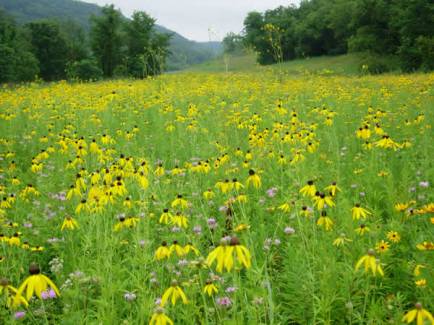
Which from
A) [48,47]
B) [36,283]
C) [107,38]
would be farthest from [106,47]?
[36,283]

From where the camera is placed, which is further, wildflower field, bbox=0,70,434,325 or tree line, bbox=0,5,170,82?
tree line, bbox=0,5,170,82

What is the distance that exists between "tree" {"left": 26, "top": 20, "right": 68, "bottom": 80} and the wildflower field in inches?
1783

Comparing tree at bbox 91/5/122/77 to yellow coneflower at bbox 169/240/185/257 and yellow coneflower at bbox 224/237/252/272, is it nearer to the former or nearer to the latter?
yellow coneflower at bbox 169/240/185/257

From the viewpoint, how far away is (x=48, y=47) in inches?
1962

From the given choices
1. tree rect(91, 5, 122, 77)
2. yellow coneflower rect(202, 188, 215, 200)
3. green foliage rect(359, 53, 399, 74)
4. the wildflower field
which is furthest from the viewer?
tree rect(91, 5, 122, 77)

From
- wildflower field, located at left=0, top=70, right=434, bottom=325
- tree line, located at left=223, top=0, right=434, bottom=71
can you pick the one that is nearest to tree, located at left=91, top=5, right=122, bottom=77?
tree line, located at left=223, top=0, right=434, bottom=71

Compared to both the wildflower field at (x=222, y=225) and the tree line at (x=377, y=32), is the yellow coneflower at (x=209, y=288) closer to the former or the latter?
the wildflower field at (x=222, y=225)

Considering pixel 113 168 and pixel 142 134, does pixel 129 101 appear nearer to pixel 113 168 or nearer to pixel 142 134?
pixel 142 134

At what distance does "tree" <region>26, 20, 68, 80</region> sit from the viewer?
161 ft

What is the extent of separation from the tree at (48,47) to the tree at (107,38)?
43.6 ft

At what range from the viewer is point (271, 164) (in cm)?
468

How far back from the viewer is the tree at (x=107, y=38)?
36375mm

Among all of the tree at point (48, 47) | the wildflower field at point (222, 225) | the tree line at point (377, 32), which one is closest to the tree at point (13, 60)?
the tree at point (48, 47)

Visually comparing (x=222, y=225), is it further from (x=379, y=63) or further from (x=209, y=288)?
(x=379, y=63)
